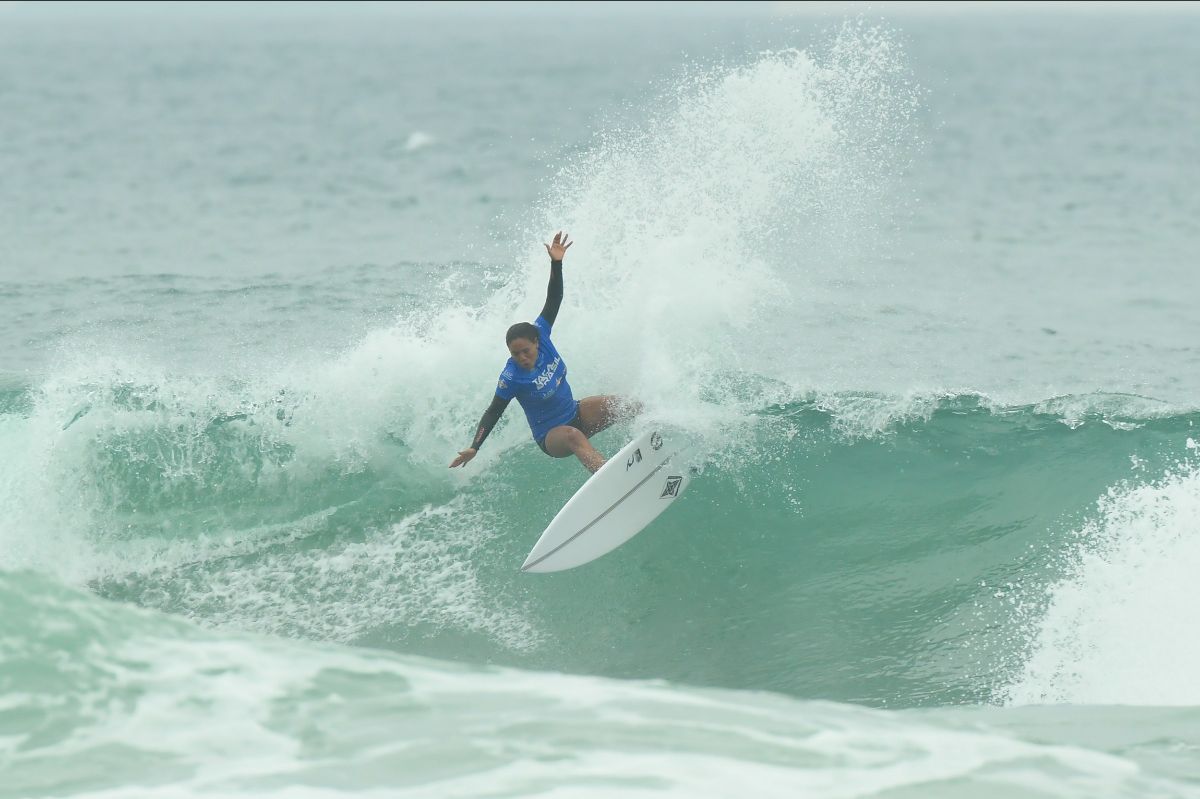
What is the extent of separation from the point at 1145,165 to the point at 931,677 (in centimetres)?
3081

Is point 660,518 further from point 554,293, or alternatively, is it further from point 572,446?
point 554,293

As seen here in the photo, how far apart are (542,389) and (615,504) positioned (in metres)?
0.99

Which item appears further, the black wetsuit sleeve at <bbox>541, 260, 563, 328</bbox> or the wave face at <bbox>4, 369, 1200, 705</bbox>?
the black wetsuit sleeve at <bbox>541, 260, 563, 328</bbox>

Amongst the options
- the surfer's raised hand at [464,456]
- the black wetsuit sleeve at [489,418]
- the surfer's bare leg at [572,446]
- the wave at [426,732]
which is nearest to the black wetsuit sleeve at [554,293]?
the black wetsuit sleeve at [489,418]

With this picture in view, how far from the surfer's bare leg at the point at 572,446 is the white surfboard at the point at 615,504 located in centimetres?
20

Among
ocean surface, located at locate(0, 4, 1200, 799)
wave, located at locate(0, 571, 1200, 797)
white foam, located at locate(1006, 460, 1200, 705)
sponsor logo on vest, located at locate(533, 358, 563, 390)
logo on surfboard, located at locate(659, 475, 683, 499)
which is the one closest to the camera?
wave, located at locate(0, 571, 1200, 797)

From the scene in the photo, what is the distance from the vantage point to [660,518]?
10.0 m

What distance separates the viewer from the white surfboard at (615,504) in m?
9.04

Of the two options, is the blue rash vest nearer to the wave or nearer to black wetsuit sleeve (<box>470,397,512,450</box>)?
black wetsuit sleeve (<box>470,397,512,450</box>)

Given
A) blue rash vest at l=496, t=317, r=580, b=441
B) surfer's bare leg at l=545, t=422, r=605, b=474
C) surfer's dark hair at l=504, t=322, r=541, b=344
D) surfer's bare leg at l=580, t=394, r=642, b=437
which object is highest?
surfer's dark hair at l=504, t=322, r=541, b=344

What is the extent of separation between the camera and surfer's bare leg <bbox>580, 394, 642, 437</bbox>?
32.6 feet

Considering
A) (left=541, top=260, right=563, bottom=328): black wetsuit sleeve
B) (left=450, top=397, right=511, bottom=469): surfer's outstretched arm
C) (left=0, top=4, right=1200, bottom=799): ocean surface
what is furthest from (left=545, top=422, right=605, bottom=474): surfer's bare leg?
(left=541, top=260, right=563, bottom=328): black wetsuit sleeve

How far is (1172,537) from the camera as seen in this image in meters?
8.73

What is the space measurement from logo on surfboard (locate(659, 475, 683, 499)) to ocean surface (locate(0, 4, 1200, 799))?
0.85ft
